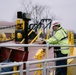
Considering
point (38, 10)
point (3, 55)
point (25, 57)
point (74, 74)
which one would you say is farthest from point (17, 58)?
point (38, 10)

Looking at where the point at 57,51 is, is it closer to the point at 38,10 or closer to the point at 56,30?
the point at 56,30

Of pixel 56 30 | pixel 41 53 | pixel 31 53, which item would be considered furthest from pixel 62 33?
pixel 31 53

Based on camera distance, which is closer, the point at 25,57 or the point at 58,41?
the point at 25,57

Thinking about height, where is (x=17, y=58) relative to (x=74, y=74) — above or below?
above

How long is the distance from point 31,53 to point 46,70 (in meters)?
4.43

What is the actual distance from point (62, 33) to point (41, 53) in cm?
68

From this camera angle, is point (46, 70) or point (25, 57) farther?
point (25, 57)

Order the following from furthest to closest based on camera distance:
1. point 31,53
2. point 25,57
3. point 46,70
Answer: point 31,53 → point 25,57 → point 46,70

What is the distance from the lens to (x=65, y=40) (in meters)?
6.49

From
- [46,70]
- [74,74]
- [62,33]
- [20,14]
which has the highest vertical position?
[20,14]

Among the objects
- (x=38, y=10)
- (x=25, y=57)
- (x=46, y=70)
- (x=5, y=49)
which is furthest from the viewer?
(x=38, y=10)

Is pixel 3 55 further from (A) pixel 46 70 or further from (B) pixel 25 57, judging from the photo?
(A) pixel 46 70

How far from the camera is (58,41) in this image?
638 cm

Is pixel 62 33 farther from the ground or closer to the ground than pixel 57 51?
farther from the ground
